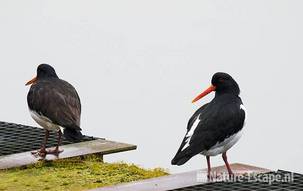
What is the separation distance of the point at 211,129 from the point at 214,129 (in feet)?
0.12

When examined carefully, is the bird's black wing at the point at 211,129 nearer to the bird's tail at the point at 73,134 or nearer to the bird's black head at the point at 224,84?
the bird's black head at the point at 224,84

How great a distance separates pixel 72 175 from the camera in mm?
14148

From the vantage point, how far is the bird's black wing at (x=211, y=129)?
1312cm

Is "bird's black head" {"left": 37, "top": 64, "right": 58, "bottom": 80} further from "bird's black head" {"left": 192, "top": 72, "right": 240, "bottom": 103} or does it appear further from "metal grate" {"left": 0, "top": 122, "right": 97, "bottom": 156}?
"bird's black head" {"left": 192, "top": 72, "right": 240, "bottom": 103}

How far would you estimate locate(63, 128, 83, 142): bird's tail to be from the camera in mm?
14805

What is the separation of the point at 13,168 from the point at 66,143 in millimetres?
1637

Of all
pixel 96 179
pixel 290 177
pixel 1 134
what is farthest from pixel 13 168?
pixel 290 177

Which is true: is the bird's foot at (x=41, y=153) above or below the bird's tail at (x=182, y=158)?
above

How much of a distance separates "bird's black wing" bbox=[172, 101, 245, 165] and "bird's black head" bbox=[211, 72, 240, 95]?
420 mm

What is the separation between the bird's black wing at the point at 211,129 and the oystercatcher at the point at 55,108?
81.7 inches

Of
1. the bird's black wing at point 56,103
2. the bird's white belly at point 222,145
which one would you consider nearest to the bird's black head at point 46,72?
the bird's black wing at point 56,103

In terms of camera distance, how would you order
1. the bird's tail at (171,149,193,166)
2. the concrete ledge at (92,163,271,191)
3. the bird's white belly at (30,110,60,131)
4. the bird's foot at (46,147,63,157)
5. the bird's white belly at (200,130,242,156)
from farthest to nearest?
the bird's foot at (46,147,63,157) → the bird's white belly at (30,110,60,131) → the bird's white belly at (200,130,242,156) → the concrete ledge at (92,163,271,191) → the bird's tail at (171,149,193,166)

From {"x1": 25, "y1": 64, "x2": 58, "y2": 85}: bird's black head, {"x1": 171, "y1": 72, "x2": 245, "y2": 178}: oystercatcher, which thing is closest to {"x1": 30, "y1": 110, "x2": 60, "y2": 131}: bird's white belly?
{"x1": 25, "y1": 64, "x2": 58, "y2": 85}: bird's black head

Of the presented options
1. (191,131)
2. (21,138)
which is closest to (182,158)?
(191,131)
